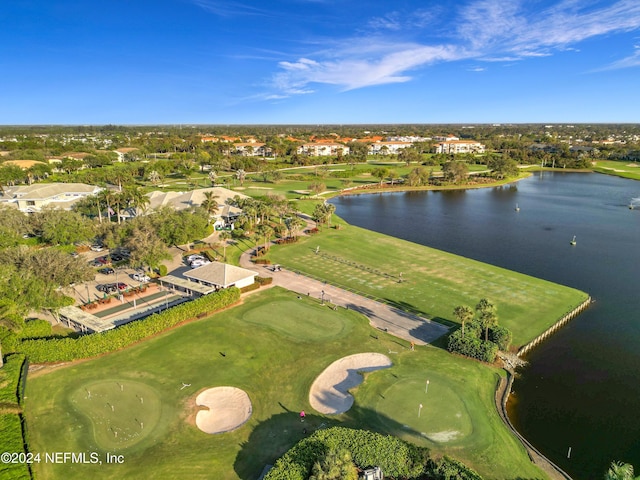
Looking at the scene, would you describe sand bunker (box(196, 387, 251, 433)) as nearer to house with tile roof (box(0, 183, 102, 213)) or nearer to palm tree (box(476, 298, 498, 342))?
palm tree (box(476, 298, 498, 342))

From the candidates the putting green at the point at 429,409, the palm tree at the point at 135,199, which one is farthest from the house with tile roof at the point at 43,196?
the putting green at the point at 429,409

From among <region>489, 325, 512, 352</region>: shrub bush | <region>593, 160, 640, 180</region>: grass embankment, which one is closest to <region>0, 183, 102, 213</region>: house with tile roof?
<region>489, 325, 512, 352</region>: shrub bush

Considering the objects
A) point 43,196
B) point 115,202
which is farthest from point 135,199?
point 43,196

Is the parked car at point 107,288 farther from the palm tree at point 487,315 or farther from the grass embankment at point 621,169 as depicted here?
the grass embankment at point 621,169

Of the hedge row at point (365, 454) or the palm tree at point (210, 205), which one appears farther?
the palm tree at point (210, 205)

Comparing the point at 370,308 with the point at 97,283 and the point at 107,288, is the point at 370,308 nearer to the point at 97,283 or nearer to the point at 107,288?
the point at 107,288

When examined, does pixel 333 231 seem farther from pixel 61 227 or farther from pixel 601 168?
pixel 601 168

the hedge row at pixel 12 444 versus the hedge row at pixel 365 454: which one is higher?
the hedge row at pixel 365 454

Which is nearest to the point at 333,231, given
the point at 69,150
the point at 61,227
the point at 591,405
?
the point at 61,227
